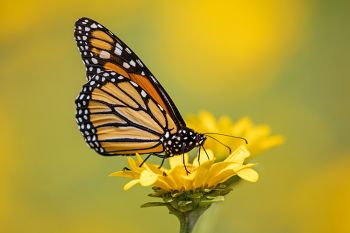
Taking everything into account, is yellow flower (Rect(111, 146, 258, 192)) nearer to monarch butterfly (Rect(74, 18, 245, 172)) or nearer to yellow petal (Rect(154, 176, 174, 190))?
yellow petal (Rect(154, 176, 174, 190))

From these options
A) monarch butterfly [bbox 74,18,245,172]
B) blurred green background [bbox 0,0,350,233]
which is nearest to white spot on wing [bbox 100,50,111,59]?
monarch butterfly [bbox 74,18,245,172]

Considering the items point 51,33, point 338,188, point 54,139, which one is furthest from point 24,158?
point 338,188

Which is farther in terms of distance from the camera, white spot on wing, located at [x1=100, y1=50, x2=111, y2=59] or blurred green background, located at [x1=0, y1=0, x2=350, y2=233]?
blurred green background, located at [x1=0, y1=0, x2=350, y2=233]

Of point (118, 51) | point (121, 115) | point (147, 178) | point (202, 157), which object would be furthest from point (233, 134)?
point (147, 178)

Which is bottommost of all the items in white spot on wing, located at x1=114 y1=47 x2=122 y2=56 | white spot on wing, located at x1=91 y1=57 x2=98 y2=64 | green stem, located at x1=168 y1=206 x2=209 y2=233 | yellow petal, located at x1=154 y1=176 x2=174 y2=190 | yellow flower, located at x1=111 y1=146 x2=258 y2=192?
green stem, located at x1=168 y1=206 x2=209 y2=233

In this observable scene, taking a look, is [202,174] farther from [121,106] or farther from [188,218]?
[121,106]

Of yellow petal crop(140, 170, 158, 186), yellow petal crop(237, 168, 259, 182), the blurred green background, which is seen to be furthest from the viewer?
the blurred green background

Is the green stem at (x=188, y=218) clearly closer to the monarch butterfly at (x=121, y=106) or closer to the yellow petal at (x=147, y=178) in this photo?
the yellow petal at (x=147, y=178)
